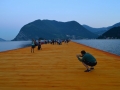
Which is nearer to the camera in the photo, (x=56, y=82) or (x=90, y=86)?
(x=90, y=86)

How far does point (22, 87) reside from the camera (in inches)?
210

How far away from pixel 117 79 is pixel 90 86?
1.32 meters

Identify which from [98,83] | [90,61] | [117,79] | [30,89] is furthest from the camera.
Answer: [90,61]

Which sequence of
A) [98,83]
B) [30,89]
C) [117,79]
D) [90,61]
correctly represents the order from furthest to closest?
[90,61], [117,79], [98,83], [30,89]

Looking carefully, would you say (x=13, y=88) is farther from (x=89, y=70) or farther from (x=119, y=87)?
(x=89, y=70)

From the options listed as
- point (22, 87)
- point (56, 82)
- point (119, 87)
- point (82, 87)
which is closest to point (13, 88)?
point (22, 87)

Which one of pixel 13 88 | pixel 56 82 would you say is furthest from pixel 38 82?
pixel 13 88

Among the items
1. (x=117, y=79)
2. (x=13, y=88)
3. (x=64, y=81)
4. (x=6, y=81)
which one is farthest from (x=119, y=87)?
(x=6, y=81)

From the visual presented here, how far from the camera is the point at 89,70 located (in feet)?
25.5

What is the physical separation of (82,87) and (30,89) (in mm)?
1405

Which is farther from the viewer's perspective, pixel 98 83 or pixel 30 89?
pixel 98 83

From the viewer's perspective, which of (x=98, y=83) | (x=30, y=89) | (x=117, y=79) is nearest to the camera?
(x=30, y=89)

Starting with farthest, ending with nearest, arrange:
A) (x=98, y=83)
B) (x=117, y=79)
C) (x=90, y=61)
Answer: (x=90, y=61)
(x=117, y=79)
(x=98, y=83)

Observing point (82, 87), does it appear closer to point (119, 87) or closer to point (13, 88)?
point (119, 87)
